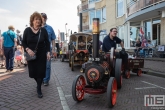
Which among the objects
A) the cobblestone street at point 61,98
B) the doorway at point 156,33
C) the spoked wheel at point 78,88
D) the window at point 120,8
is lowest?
the cobblestone street at point 61,98

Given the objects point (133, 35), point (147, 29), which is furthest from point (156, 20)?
point (133, 35)

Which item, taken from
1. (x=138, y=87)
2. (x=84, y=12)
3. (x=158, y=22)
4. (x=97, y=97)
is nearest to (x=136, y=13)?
(x=158, y=22)

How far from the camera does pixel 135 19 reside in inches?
681

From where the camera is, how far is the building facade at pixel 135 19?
1389cm

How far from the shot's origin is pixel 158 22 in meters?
15.5

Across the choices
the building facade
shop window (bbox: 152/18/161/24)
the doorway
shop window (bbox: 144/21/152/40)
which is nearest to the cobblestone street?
the building facade

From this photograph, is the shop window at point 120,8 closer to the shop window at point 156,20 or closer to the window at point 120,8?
the window at point 120,8

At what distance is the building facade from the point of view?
1389cm

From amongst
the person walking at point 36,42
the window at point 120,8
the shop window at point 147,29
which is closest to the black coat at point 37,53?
the person walking at point 36,42

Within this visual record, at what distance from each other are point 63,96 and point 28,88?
1.36 m

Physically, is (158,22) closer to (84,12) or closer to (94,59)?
(94,59)

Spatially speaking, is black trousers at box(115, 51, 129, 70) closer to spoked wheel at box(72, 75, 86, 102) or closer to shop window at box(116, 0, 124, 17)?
spoked wheel at box(72, 75, 86, 102)

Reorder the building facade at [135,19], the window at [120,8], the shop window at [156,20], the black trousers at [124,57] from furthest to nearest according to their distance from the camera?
the window at [120,8] < the shop window at [156,20] < the building facade at [135,19] < the black trousers at [124,57]

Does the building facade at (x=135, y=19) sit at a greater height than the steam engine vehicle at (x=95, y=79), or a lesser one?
greater
